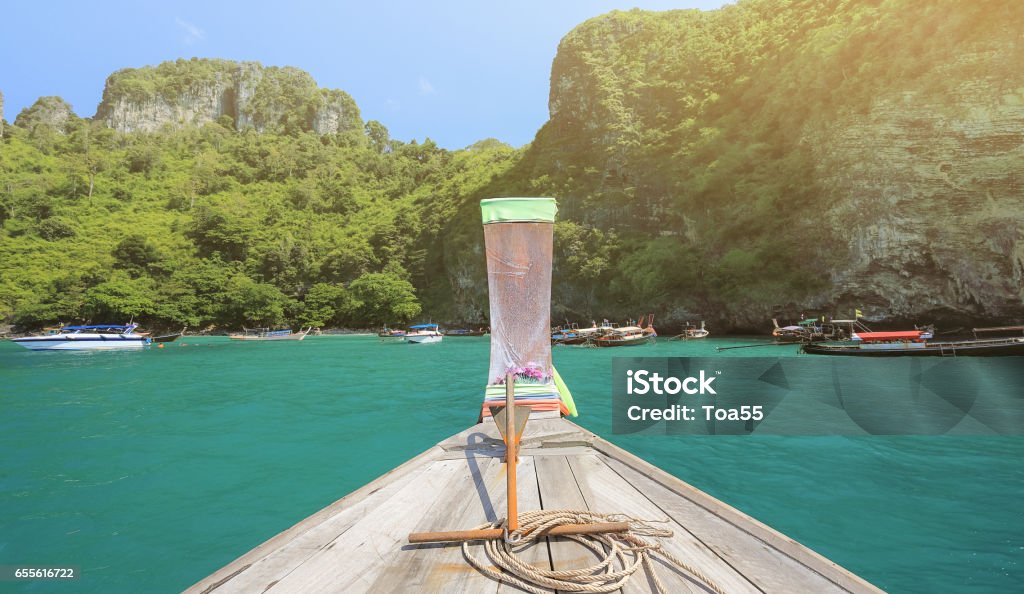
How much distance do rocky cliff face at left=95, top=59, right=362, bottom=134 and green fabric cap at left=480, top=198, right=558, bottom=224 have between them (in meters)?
117

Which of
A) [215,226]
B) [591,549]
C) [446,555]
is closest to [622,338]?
[591,549]

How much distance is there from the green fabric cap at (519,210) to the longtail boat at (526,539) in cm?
370

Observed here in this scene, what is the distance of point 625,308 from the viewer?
1933 inches

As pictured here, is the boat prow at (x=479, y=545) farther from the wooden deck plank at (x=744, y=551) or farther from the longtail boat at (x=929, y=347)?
the longtail boat at (x=929, y=347)

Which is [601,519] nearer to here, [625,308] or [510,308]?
[510,308]

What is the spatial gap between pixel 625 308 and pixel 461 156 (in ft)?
186

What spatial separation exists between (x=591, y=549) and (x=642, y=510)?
68 cm

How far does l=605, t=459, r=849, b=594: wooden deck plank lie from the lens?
1952mm

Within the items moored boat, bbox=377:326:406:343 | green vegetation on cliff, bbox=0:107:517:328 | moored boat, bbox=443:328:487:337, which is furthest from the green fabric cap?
green vegetation on cliff, bbox=0:107:517:328

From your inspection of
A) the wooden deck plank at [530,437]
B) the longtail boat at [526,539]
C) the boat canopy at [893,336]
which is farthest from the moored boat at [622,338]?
the longtail boat at [526,539]

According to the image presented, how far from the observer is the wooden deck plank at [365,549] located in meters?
2.02

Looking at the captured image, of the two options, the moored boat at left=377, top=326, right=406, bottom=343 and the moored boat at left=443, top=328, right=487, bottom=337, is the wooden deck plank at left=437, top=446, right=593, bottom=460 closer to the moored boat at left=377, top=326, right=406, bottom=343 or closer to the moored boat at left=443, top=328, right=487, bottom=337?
the moored boat at left=377, top=326, right=406, bottom=343

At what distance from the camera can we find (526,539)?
2389 mm

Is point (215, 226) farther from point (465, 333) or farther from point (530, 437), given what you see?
point (530, 437)
